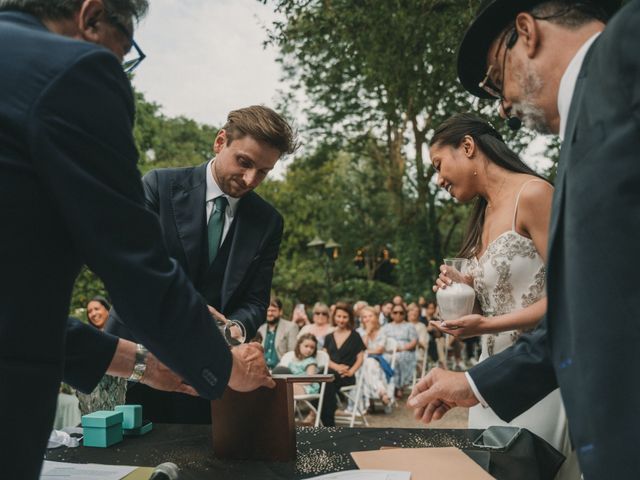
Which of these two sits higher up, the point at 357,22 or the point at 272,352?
the point at 357,22

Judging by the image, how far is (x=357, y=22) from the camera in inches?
304

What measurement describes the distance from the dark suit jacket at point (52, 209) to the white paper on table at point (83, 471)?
476 millimetres

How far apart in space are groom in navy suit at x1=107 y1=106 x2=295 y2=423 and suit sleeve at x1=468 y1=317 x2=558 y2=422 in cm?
115

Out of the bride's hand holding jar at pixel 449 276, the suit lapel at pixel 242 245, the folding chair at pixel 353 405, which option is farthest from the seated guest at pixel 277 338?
the bride's hand holding jar at pixel 449 276

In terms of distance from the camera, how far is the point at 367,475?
1442 millimetres

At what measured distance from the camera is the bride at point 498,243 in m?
2.24

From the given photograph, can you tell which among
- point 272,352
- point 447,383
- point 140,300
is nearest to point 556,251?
point 447,383

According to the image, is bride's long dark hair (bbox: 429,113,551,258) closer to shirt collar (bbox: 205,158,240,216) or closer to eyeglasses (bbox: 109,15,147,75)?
shirt collar (bbox: 205,158,240,216)

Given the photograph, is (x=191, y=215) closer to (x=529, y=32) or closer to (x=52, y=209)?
(x=52, y=209)

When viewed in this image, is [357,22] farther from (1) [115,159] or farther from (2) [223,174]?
(1) [115,159]

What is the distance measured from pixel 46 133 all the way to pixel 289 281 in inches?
870

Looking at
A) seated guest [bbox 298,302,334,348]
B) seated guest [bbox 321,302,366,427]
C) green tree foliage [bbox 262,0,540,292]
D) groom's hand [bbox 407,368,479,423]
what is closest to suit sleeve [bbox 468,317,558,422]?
groom's hand [bbox 407,368,479,423]

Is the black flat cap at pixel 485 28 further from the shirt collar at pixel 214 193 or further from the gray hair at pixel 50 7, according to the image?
the shirt collar at pixel 214 193

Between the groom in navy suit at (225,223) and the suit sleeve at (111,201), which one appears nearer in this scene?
the suit sleeve at (111,201)
